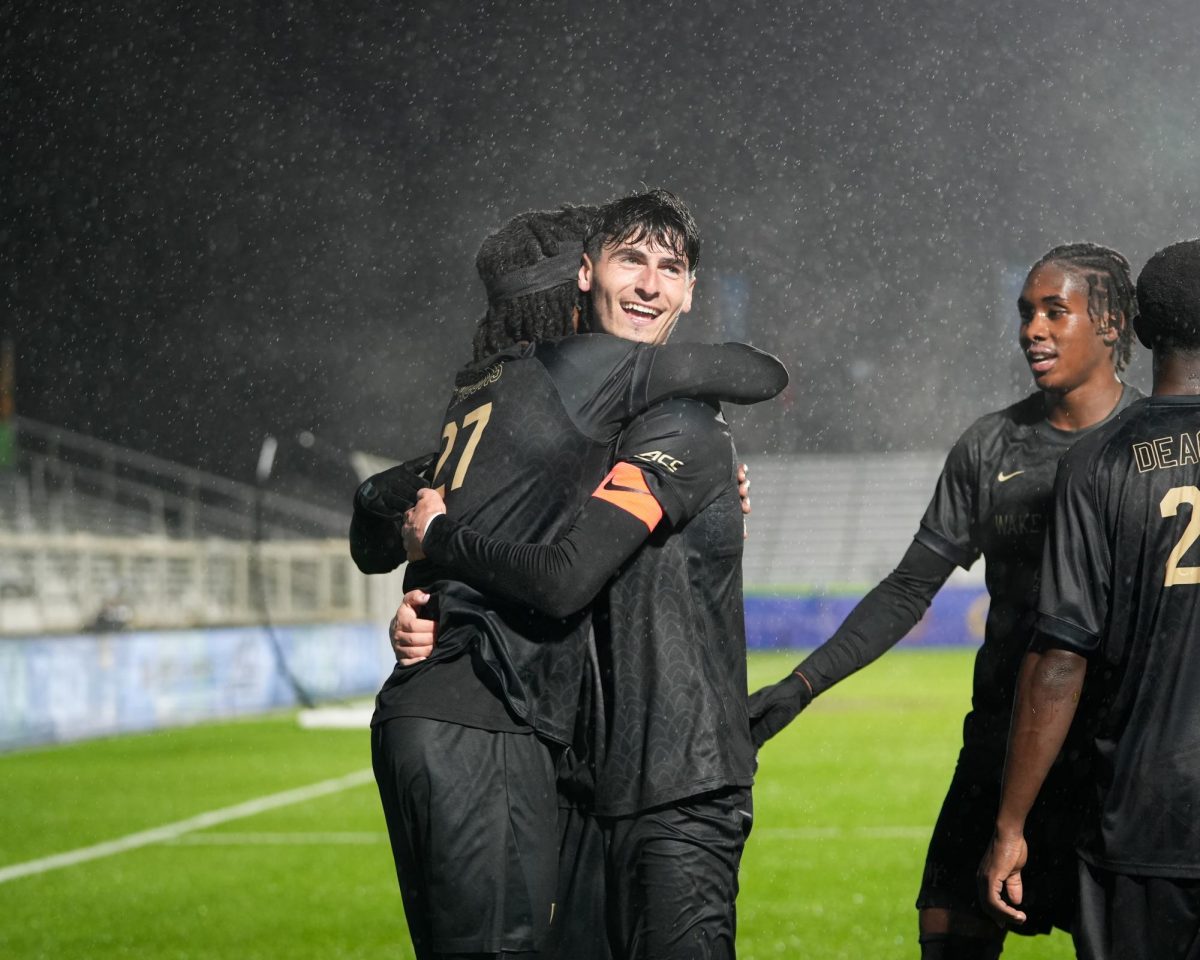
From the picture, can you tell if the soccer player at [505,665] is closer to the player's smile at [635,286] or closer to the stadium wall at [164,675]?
the player's smile at [635,286]

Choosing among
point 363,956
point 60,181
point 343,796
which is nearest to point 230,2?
point 60,181

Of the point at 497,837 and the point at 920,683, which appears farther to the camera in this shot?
the point at 920,683

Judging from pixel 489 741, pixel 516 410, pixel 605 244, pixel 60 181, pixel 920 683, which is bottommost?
pixel 920 683

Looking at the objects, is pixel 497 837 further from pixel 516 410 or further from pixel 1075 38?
pixel 1075 38

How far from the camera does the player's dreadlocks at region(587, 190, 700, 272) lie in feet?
6.06

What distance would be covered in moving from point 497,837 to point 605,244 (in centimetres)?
74

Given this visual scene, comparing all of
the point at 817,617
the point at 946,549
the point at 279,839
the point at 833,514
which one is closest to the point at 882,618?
the point at 946,549

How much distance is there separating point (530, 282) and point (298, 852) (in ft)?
18.3

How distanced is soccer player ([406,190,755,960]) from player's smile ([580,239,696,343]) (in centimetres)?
17

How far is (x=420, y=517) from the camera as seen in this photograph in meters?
1.71

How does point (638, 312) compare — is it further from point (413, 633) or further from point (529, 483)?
point (413, 633)

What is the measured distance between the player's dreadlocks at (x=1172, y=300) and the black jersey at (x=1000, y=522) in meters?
0.64

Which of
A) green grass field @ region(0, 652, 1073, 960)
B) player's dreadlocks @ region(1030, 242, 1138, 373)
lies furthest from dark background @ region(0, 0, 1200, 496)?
player's dreadlocks @ region(1030, 242, 1138, 373)

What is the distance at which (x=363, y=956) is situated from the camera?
459cm
